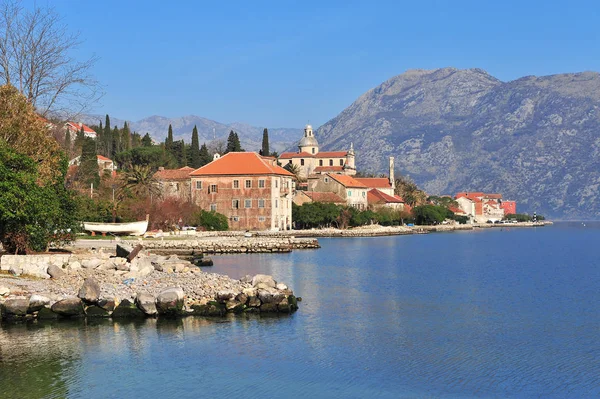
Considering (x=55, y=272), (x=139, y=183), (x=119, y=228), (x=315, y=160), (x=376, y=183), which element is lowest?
(x=55, y=272)

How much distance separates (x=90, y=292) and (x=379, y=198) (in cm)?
9070

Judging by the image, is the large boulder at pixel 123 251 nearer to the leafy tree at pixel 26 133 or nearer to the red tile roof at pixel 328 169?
the leafy tree at pixel 26 133

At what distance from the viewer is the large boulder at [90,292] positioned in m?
25.0

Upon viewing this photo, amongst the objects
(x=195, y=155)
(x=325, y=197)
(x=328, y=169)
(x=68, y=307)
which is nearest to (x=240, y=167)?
(x=325, y=197)

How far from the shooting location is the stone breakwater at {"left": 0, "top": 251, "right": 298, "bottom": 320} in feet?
80.2

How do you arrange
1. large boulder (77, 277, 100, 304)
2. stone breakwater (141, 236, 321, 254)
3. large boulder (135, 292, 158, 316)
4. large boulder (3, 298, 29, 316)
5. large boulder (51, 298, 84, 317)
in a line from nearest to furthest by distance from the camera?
1. large boulder (3, 298, 29, 316)
2. large boulder (51, 298, 84, 317)
3. large boulder (135, 292, 158, 316)
4. large boulder (77, 277, 100, 304)
5. stone breakwater (141, 236, 321, 254)

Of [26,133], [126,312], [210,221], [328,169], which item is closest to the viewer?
[126,312]

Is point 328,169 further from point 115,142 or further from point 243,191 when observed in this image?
point 243,191

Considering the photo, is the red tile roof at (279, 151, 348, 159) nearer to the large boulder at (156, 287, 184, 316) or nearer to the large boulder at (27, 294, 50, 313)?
the large boulder at (156, 287, 184, 316)

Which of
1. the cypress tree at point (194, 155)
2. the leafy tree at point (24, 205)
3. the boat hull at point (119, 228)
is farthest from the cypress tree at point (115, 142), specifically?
the leafy tree at point (24, 205)

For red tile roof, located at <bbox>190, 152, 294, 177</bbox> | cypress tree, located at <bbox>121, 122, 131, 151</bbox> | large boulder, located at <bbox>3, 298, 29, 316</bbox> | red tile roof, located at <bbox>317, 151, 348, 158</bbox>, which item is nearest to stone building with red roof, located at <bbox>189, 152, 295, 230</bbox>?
red tile roof, located at <bbox>190, 152, 294, 177</bbox>

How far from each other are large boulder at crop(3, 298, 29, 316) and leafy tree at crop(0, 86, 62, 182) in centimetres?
776

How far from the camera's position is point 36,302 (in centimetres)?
2412

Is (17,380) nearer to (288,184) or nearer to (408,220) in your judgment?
(288,184)
